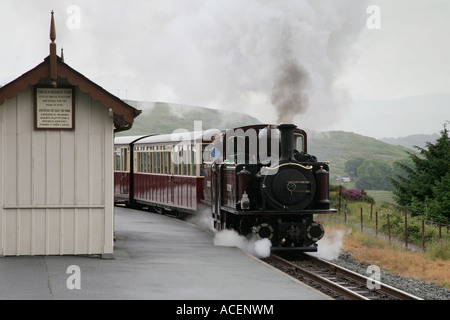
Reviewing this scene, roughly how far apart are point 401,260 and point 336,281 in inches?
144

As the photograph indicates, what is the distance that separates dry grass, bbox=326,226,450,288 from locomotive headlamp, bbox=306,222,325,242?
1.59m

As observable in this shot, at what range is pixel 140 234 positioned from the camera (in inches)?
649

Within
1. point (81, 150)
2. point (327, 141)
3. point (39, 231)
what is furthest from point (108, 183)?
point (327, 141)

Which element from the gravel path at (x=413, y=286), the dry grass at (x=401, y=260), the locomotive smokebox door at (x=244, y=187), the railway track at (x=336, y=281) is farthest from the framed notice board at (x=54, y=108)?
the dry grass at (x=401, y=260)

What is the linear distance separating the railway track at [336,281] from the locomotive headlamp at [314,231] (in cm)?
49

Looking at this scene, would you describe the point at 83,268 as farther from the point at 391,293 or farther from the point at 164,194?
the point at 164,194

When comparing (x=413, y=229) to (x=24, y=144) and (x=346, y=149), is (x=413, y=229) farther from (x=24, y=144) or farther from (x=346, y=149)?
(x=346, y=149)

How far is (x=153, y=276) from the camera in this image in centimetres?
1027

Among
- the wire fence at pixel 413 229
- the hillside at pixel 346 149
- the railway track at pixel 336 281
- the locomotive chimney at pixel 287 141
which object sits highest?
the hillside at pixel 346 149

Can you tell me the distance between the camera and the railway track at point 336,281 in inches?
401

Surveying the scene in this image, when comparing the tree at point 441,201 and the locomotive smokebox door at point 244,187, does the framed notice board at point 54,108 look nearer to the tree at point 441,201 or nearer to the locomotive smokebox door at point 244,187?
the locomotive smokebox door at point 244,187

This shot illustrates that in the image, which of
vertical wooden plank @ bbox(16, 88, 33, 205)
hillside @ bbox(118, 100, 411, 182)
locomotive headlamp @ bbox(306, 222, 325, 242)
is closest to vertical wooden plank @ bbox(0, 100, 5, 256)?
vertical wooden plank @ bbox(16, 88, 33, 205)

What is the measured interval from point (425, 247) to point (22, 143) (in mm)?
10416
